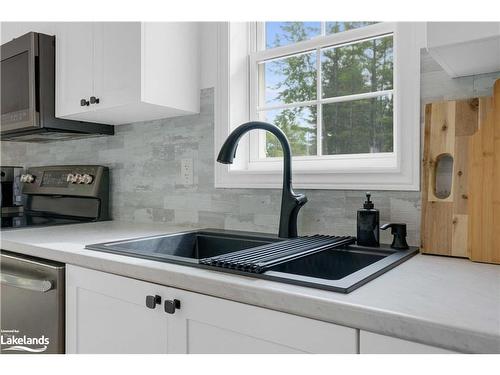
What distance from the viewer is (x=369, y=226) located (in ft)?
4.18

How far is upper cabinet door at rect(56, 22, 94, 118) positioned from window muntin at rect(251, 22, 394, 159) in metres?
0.81

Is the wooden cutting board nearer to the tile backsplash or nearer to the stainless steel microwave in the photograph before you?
the tile backsplash

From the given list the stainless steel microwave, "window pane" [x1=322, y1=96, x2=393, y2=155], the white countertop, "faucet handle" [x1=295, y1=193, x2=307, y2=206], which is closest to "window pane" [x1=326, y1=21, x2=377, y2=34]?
"window pane" [x1=322, y1=96, x2=393, y2=155]

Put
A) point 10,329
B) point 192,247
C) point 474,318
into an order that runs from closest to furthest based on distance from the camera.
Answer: point 474,318
point 10,329
point 192,247

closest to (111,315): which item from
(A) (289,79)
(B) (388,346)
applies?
(B) (388,346)

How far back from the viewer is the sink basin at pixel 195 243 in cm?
148

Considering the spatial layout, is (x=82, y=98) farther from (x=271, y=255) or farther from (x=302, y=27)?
(x=271, y=255)

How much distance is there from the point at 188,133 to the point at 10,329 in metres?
1.09

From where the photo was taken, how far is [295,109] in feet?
5.85

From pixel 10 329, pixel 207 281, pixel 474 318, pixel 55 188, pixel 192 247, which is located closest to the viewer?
pixel 474 318

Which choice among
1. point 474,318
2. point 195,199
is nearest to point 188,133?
point 195,199

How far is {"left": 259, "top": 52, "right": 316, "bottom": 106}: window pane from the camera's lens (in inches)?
68.8

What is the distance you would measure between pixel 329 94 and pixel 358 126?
20 centimetres

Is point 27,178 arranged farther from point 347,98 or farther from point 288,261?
point 288,261
